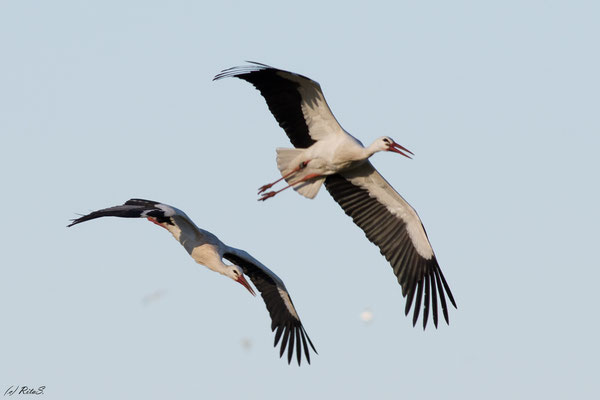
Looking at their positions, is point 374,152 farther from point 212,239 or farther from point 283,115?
point 212,239

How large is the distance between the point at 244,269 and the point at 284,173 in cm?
223

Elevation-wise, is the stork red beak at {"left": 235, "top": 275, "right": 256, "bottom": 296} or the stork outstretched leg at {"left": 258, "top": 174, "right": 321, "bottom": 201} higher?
the stork outstretched leg at {"left": 258, "top": 174, "right": 321, "bottom": 201}

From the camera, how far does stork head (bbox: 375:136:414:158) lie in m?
15.7

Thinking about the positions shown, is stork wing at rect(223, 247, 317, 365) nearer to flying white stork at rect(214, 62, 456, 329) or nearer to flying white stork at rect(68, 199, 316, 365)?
flying white stork at rect(68, 199, 316, 365)

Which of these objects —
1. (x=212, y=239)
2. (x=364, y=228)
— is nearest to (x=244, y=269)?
(x=212, y=239)

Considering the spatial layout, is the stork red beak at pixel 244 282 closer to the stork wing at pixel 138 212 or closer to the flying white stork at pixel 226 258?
the flying white stork at pixel 226 258

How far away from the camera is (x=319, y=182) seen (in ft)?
53.0

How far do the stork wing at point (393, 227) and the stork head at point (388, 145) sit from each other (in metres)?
0.39

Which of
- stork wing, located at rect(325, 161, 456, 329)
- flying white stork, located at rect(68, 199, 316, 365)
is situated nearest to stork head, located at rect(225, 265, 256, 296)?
flying white stork, located at rect(68, 199, 316, 365)

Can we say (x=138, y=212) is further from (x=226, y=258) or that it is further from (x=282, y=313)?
(x=282, y=313)

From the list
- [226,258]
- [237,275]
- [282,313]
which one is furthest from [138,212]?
[282,313]

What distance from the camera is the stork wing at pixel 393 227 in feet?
52.7

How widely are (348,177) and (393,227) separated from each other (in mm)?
876

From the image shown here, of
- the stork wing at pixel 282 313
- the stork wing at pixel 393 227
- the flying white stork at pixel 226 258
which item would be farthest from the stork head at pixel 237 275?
the stork wing at pixel 393 227
